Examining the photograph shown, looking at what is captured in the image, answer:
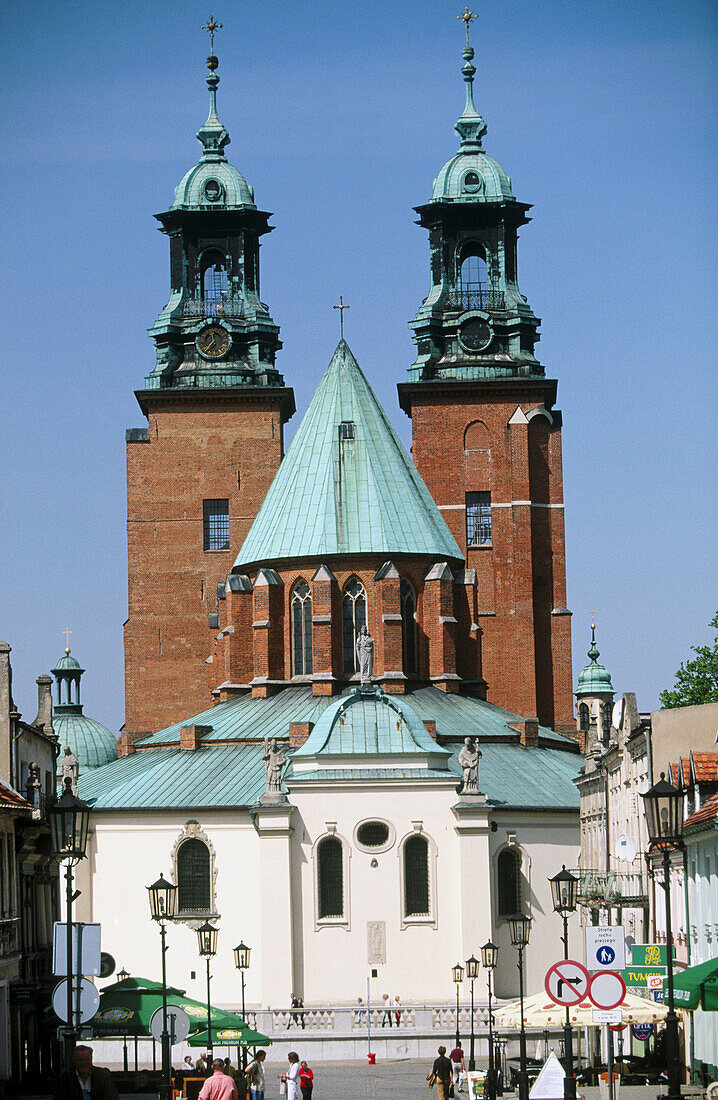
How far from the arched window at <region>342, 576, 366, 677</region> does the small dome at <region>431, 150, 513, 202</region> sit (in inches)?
751

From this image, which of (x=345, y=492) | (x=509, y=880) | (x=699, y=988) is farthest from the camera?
(x=345, y=492)

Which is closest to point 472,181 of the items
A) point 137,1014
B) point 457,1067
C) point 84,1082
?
point 457,1067

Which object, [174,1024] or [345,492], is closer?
[174,1024]

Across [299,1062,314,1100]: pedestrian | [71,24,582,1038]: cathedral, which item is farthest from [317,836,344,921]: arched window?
[299,1062,314,1100]: pedestrian

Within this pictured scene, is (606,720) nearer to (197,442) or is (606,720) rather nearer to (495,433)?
A: (495,433)

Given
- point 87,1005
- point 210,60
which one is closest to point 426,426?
point 210,60

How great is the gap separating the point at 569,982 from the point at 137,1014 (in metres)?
18.6

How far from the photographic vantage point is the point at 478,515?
290 ft

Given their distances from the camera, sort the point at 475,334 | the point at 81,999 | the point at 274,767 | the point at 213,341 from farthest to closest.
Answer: the point at 213,341, the point at 475,334, the point at 274,767, the point at 81,999

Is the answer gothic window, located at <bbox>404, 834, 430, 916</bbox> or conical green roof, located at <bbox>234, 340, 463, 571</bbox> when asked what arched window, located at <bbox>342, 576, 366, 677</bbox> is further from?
gothic window, located at <bbox>404, 834, 430, 916</bbox>

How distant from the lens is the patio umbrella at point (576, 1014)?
35.7 metres

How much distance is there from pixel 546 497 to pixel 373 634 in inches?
514

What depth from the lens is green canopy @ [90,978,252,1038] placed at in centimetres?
4359

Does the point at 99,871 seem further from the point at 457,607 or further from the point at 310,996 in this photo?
the point at 457,607
